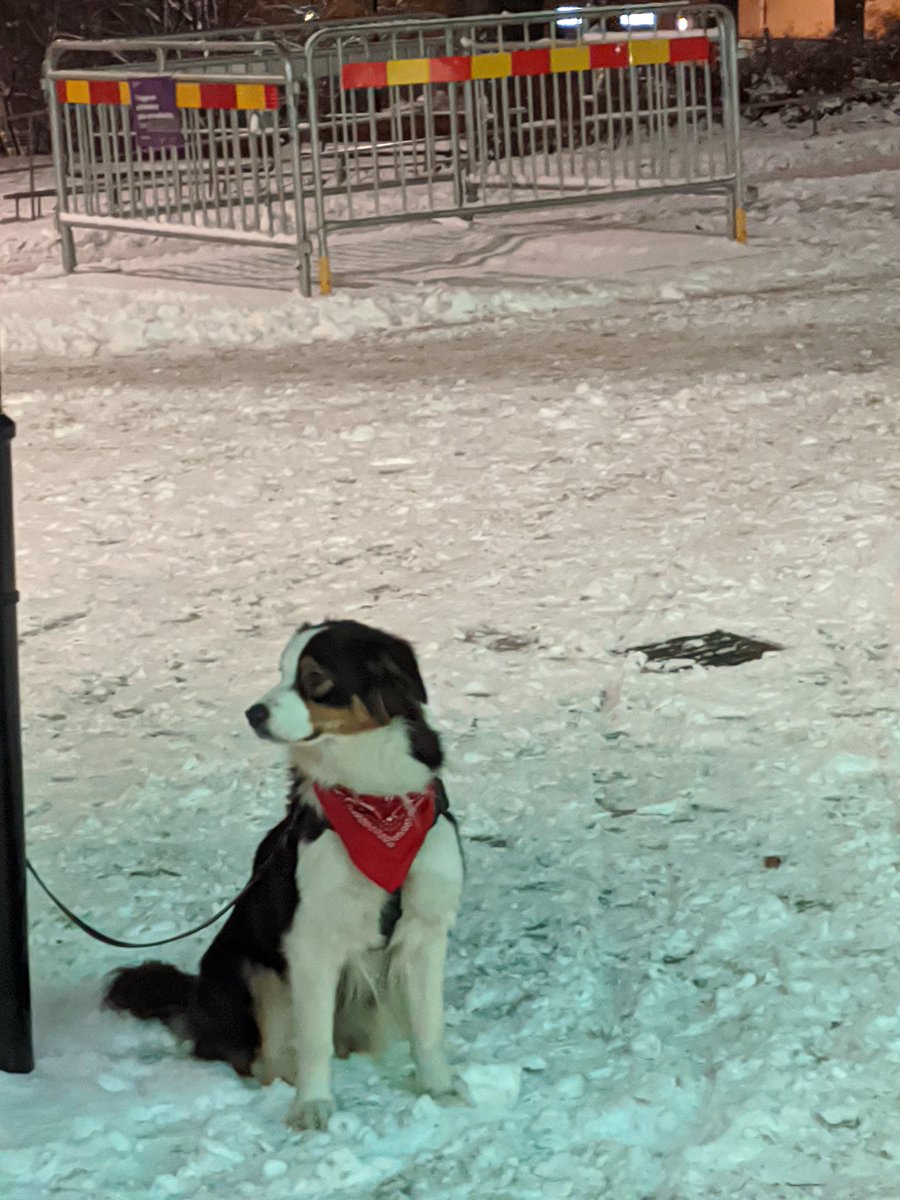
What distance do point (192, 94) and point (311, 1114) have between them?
32.8 ft

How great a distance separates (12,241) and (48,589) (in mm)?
9156

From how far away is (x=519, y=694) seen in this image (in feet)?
18.0

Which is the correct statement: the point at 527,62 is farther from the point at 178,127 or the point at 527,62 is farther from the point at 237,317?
the point at 237,317

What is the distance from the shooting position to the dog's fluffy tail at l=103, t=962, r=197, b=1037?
3.70m

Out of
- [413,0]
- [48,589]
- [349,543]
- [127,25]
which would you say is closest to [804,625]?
[349,543]

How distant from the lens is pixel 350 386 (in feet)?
32.1

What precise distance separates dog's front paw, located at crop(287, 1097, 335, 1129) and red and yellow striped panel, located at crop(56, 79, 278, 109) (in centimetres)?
931

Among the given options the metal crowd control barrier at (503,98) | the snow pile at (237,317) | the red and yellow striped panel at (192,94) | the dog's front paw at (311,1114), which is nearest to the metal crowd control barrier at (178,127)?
the red and yellow striped panel at (192,94)

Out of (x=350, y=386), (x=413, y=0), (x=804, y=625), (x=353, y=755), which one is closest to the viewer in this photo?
(x=353, y=755)

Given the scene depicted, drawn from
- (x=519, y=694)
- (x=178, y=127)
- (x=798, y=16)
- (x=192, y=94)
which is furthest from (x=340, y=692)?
(x=798, y=16)

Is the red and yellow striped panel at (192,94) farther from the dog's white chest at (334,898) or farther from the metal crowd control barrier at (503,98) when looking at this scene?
the dog's white chest at (334,898)

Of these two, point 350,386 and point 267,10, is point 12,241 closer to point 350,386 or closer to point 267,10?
point 350,386

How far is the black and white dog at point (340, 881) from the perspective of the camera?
3.24m

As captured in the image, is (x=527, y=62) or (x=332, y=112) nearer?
(x=527, y=62)
